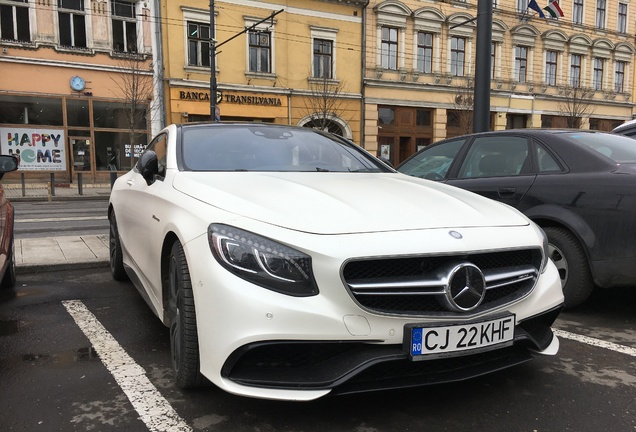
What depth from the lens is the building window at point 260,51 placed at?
79.7 feet

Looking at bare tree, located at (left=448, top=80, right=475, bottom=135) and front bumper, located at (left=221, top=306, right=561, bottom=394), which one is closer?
front bumper, located at (left=221, top=306, right=561, bottom=394)

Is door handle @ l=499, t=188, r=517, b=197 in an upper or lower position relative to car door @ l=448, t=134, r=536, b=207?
lower

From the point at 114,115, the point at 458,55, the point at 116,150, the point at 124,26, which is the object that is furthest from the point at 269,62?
the point at 458,55

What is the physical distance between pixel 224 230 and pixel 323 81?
24.3 m

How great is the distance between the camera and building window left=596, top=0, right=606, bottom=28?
3378 cm

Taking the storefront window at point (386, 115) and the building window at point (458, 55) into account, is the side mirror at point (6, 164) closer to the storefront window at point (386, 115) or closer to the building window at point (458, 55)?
the storefront window at point (386, 115)

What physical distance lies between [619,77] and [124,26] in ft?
105

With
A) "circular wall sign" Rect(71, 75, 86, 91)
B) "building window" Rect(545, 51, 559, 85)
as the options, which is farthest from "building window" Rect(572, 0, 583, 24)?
"circular wall sign" Rect(71, 75, 86, 91)

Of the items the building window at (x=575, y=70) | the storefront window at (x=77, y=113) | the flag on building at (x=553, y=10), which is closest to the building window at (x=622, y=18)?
the building window at (x=575, y=70)

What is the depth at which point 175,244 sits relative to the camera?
2.65 m

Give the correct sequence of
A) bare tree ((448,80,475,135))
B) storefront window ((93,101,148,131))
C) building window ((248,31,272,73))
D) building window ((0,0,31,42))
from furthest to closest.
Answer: bare tree ((448,80,475,135)) → building window ((248,31,272,73)) → storefront window ((93,101,148,131)) → building window ((0,0,31,42))

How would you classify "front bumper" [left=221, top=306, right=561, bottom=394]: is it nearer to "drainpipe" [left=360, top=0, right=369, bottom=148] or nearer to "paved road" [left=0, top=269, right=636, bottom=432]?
"paved road" [left=0, top=269, right=636, bottom=432]

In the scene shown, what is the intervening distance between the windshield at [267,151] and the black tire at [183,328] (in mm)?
819

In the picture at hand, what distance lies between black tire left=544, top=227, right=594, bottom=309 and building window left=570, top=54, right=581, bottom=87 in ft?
110
